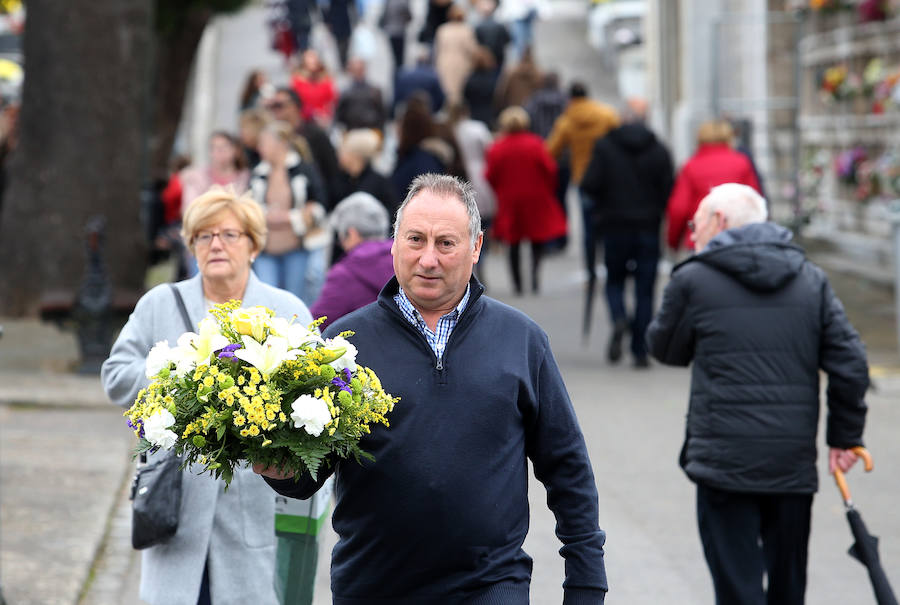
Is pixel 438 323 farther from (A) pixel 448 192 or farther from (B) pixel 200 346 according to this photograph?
(B) pixel 200 346

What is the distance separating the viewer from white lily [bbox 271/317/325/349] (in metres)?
3.55

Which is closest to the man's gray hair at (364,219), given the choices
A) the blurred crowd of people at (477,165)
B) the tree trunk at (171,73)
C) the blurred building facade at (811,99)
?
the blurred crowd of people at (477,165)

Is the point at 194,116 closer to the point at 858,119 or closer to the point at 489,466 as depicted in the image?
the point at 858,119

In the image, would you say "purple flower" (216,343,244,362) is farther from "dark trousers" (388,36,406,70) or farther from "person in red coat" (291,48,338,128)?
"dark trousers" (388,36,406,70)

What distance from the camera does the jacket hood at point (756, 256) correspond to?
5.59 metres

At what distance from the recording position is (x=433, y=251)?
3.81 metres

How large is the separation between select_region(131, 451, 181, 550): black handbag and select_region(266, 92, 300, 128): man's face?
9.39 metres

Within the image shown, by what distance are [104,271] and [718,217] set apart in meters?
7.15

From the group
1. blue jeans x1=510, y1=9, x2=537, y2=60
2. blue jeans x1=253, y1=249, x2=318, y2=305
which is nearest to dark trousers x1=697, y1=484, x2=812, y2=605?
blue jeans x1=253, y1=249, x2=318, y2=305

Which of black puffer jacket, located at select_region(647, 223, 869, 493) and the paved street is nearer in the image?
black puffer jacket, located at select_region(647, 223, 869, 493)

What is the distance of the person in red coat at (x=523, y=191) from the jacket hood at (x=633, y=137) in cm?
376

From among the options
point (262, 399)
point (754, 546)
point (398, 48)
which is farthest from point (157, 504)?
point (398, 48)

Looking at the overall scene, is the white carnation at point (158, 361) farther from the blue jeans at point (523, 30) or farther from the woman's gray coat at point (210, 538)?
the blue jeans at point (523, 30)

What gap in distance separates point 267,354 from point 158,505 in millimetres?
1541
